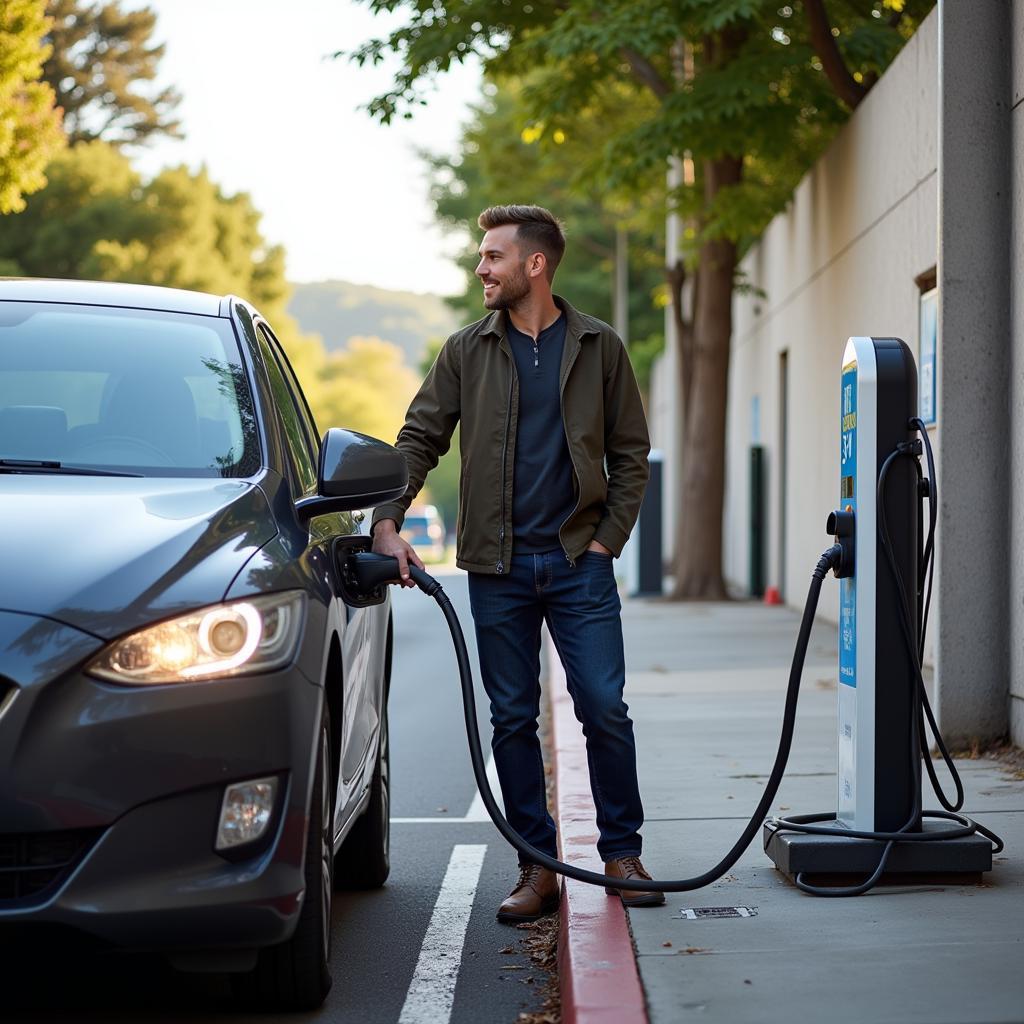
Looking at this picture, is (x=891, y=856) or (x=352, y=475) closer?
(x=352, y=475)

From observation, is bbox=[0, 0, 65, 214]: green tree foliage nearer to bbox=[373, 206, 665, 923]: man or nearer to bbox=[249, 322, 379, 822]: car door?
bbox=[249, 322, 379, 822]: car door

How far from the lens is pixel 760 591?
2325 cm

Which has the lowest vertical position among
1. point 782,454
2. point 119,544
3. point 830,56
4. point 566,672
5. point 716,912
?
point 716,912

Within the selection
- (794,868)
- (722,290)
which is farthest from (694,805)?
(722,290)

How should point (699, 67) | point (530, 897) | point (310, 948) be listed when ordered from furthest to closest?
point (699, 67) → point (530, 897) → point (310, 948)

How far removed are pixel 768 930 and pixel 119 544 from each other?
206 cm

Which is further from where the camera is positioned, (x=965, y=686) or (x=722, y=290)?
(x=722, y=290)

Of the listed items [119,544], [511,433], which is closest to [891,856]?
[511,433]

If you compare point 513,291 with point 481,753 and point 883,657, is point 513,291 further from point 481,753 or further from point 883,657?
point 883,657

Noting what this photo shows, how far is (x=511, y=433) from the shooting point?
518 cm

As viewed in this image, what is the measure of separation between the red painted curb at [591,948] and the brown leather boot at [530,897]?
0.24 ft

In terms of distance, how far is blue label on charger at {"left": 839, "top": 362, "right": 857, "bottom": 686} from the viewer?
5.29 m

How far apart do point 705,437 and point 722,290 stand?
1852 mm

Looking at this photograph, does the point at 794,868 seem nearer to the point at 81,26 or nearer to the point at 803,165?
the point at 803,165
